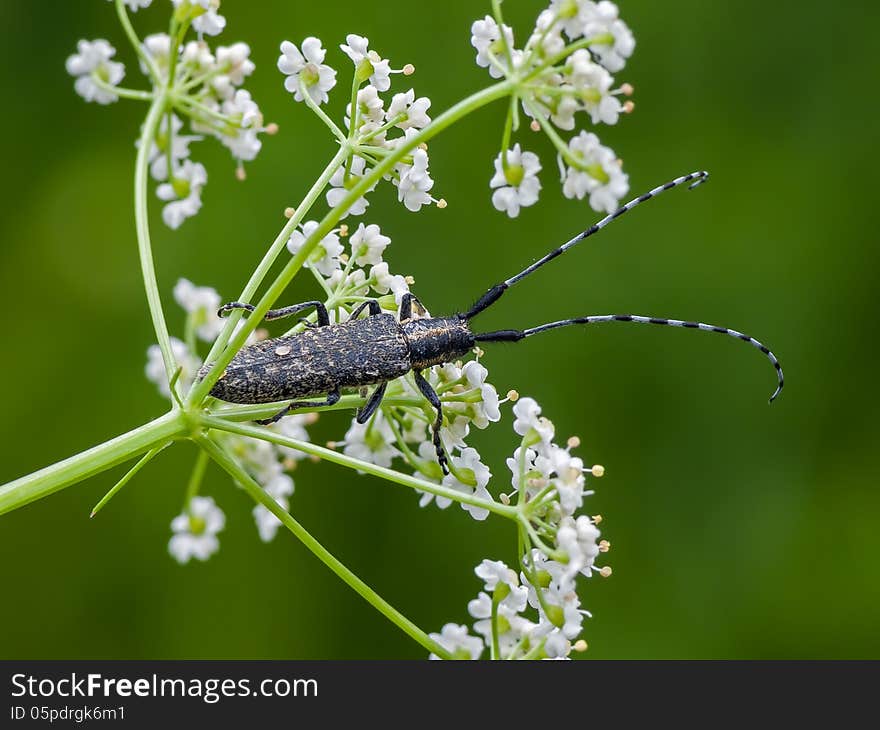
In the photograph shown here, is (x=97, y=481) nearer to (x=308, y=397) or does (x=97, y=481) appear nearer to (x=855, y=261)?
(x=308, y=397)

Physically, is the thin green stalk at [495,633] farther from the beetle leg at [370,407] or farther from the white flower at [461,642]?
the beetle leg at [370,407]

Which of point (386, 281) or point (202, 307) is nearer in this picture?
point (386, 281)

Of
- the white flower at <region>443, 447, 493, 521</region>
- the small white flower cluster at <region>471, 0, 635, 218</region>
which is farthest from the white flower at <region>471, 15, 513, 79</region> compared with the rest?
the white flower at <region>443, 447, 493, 521</region>

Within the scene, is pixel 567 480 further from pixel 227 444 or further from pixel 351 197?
pixel 227 444

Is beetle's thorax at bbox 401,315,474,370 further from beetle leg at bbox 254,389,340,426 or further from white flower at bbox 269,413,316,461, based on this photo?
white flower at bbox 269,413,316,461

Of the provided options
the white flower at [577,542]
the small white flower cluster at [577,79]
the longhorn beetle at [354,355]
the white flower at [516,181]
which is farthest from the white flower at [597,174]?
the white flower at [577,542]

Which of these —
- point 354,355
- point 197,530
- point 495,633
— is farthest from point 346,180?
point 197,530

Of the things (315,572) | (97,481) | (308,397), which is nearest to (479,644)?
(308,397)
